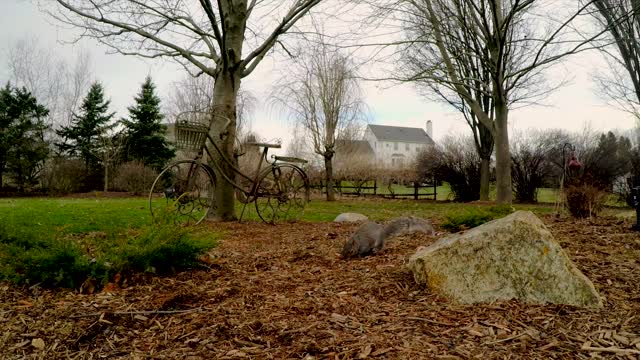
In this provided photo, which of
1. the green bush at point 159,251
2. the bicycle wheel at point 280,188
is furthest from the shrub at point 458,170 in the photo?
the green bush at point 159,251

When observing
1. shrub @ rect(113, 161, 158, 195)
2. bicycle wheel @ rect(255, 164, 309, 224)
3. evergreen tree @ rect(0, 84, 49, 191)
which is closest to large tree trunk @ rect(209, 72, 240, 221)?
bicycle wheel @ rect(255, 164, 309, 224)

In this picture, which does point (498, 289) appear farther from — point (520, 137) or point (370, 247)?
point (520, 137)

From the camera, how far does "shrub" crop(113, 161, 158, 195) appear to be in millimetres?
21016

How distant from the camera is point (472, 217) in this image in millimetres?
5195

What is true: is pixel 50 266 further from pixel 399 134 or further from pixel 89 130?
pixel 399 134

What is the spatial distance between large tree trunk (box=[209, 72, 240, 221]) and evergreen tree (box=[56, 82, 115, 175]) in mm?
19842

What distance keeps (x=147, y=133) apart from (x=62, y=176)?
5261mm

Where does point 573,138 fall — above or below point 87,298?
above

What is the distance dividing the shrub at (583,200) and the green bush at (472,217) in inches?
97.0

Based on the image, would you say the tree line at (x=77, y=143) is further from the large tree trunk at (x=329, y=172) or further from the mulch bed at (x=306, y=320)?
the mulch bed at (x=306, y=320)

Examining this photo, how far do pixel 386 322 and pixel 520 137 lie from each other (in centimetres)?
2067

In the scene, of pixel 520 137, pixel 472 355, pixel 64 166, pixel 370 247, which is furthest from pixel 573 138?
pixel 64 166

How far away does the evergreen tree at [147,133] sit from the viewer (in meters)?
24.9

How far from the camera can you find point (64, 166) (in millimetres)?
22156
